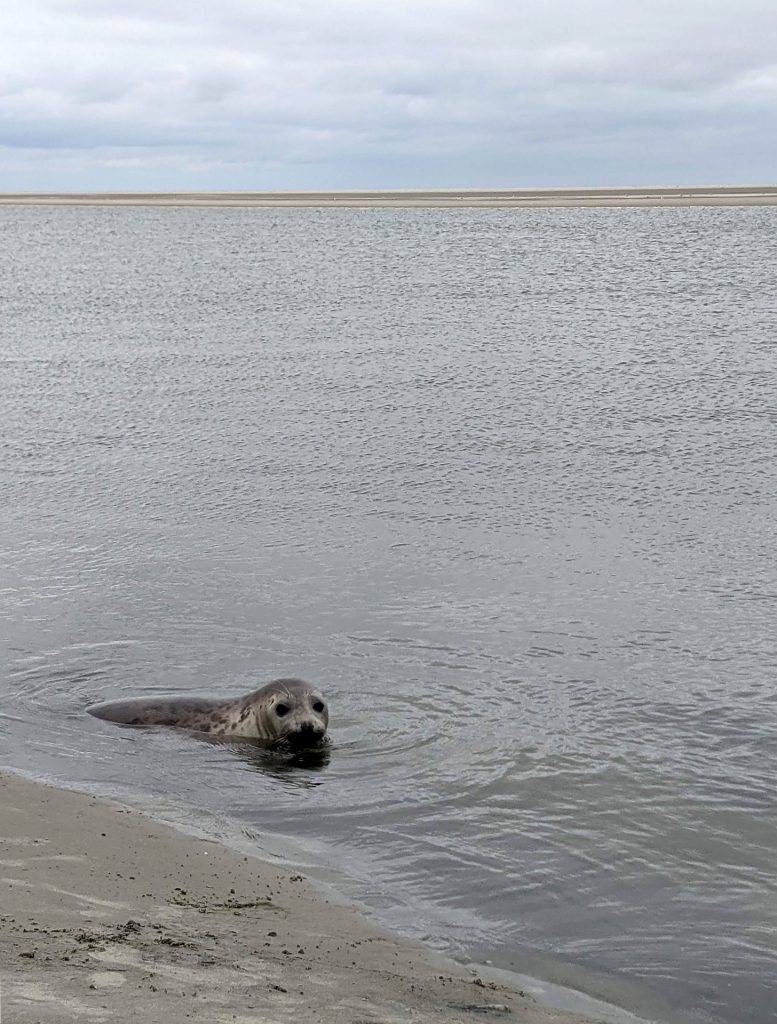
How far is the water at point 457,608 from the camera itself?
7203 millimetres

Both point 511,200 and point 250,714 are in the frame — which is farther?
point 511,200

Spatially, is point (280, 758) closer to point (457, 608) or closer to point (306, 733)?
point (306, 733)

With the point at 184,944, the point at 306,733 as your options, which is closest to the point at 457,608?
the point at 306,733

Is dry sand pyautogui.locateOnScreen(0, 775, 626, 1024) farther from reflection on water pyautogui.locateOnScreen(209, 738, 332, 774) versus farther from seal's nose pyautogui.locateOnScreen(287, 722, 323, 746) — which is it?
seal's nose pyautogui.locateOnScreen(287, 722, 323, 746)

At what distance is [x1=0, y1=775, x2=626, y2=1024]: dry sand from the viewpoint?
4.67m

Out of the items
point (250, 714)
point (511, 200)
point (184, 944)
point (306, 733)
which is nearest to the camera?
point (184, 944)

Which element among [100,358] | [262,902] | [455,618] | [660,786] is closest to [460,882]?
[262,902]

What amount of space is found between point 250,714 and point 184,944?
163 inches

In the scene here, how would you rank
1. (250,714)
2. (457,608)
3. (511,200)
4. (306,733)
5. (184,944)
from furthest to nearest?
(511,200)
(457,608)
(250,714)
(306,733)
(184,944)

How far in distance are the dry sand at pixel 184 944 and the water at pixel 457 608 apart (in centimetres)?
60

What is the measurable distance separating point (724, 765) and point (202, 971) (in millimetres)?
4784

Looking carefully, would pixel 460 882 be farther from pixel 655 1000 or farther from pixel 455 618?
pixel 455 618

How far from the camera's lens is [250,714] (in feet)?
31.3

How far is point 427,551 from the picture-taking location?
14.5m
